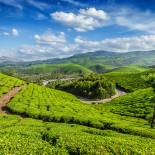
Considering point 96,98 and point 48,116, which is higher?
point 48,116

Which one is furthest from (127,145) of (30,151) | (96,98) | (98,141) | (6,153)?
(96,98)

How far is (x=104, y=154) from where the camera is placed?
36.5 meters

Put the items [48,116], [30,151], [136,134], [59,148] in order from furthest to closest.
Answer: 1. [48,116]
2. [136,134]
3. [59,148]
4. [30,151]

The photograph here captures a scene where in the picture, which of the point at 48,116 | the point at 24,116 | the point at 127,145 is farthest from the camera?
the point at 24,116

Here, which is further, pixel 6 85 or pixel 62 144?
pixel 6 85

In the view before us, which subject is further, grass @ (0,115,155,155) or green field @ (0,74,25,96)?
green field @ (0,74,25,96)

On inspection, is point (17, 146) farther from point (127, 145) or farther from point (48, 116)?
point (48, 116)

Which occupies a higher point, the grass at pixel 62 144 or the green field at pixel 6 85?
the grass at pixel 62 144

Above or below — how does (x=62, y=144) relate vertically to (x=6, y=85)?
above

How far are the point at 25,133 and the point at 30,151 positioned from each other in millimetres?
7460

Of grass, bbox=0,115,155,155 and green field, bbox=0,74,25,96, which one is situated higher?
grass, bbox=0,115,155,155

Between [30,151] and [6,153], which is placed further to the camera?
[30,151]

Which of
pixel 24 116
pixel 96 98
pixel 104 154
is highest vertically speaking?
pixel 104 154

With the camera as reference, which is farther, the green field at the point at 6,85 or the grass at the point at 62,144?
the green field at the point at 6,85
